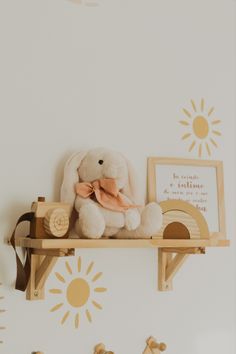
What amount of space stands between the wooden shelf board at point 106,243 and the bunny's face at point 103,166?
6.8 inches

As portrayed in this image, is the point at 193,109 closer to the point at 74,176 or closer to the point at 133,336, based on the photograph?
the point at 74,176

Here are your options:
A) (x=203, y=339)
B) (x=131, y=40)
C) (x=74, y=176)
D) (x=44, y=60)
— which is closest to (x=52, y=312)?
(x=74, y=176)

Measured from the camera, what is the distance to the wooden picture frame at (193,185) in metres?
1.61

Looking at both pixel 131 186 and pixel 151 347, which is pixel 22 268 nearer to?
pixel 131 186

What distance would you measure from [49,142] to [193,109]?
19.6 inches

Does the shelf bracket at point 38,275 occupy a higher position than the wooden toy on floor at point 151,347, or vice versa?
the shelf bracket at point 38,275

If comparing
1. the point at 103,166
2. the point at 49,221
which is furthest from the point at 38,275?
the point at 103,166

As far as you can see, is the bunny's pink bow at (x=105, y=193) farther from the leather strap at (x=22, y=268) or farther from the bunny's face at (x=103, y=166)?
the leather strap at (x=22, y=268)

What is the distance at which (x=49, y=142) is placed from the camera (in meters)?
1.47

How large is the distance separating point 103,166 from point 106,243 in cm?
21

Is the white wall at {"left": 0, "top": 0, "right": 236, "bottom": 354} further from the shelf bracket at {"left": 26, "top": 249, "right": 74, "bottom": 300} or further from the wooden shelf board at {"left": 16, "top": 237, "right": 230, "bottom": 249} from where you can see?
the wooden shelf board at {"left": 16, "top": 237, "right": 230, "bottom": 249}

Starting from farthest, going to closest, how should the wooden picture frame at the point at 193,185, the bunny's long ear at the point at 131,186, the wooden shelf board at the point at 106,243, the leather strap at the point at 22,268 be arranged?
the wooden picture frame at the point at 193,185 < the bunny's long ear at the point at 131,186 < the leather strap at the point at 22,268 < the wooden shelf board at the point at 106,243

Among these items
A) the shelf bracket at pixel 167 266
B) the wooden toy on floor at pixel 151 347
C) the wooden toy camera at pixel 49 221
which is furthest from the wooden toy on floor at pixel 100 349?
the wooden toy camera at pixel 49 221

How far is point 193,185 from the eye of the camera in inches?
65.4
